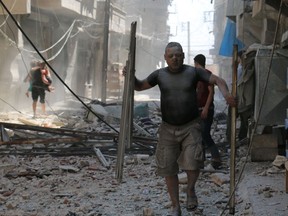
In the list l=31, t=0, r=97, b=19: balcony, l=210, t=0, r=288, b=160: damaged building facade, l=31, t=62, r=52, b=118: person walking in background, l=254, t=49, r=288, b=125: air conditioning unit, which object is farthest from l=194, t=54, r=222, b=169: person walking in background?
l=31, t=0, r=97, b=19: balcony

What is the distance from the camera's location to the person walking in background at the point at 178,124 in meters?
4.84

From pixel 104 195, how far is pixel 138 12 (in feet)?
188

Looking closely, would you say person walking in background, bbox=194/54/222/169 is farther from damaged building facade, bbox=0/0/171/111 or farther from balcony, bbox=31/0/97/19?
balcony, bbox=31/0/97/19

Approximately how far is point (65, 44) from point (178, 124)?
788 inches

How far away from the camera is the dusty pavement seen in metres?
5.43

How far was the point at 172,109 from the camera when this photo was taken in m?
4.94

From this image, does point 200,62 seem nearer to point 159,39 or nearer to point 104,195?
point 104,195

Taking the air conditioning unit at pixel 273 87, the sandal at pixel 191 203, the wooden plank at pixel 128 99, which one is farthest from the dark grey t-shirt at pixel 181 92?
the air conditioning unit at pixel 273 87

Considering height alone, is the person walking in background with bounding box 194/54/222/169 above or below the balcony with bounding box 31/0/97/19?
below

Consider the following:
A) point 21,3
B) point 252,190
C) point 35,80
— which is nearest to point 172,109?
point 252,190

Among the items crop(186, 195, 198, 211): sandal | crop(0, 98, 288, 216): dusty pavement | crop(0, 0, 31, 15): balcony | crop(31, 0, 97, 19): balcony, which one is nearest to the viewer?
crop(186, 195, 198, 211): sandal

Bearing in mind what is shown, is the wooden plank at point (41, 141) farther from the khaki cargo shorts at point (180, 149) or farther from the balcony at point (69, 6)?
the balcony at point (69, 6)

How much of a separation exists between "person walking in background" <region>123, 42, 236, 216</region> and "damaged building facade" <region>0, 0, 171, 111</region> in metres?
10.5

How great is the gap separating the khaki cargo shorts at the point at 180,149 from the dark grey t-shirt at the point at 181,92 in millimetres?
85
